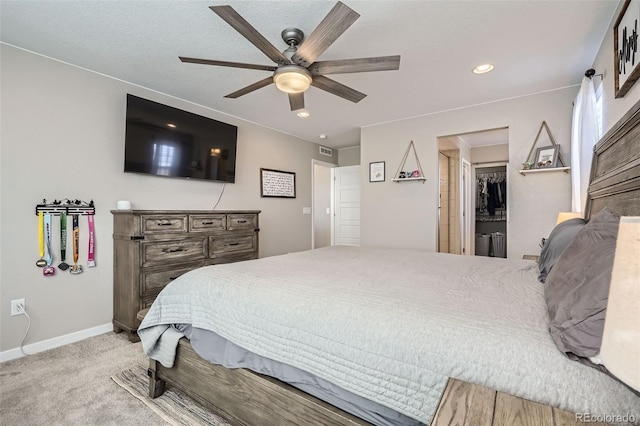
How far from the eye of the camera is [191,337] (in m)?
1.52

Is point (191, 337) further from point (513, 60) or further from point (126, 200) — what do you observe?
point (513, 60)

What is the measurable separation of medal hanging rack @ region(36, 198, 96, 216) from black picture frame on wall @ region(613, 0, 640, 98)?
13.5 ft

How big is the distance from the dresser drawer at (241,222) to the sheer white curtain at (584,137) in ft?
10.7

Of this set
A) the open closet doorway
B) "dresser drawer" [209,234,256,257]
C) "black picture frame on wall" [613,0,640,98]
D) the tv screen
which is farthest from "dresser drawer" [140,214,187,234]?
the open closet doorway

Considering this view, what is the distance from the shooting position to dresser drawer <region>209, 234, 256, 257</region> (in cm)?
318

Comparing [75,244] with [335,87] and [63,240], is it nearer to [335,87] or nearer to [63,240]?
[63,240]

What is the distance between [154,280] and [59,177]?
4.01ft

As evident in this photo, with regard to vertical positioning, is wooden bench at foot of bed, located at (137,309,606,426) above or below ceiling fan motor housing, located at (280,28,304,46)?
below

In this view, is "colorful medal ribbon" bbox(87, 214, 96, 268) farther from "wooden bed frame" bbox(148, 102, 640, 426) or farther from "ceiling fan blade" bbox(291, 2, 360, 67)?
"ceiling fan blade" bbox(291, 2, 360, 67)

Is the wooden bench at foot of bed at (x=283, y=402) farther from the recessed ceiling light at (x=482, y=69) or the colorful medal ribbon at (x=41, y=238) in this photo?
the recessed ceiling light at (x=482, y=69)

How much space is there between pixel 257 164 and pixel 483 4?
3.34 m

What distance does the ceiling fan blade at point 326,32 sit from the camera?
1.50m

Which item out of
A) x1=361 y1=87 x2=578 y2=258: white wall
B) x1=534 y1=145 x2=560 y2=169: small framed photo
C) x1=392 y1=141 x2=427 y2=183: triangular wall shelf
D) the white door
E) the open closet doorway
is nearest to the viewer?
x1=534 y1=145 x2=560 y2=169: small framed photo

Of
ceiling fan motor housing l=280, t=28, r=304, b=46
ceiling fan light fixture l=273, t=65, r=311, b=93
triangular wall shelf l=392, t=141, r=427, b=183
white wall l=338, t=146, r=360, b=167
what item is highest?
ceiling fan motor housing l=280, t=28, r=304, b=46
